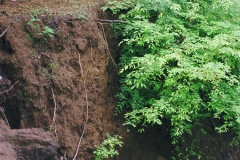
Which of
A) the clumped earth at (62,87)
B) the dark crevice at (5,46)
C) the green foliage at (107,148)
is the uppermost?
the dark crevice at (5,46)

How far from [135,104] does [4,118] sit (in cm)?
217

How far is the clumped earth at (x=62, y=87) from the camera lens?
5605mm

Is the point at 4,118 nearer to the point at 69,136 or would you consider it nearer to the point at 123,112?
the point at 69,136

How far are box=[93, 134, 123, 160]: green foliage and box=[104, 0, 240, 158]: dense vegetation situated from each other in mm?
375

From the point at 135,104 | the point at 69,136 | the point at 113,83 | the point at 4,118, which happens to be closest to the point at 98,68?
the point at 113,83

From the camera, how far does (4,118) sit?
17.9ft

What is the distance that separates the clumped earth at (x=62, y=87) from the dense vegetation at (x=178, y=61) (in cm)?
31

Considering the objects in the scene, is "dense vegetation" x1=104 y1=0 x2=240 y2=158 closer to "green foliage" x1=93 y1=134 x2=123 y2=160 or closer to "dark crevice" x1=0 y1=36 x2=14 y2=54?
"green foliage" x1=93 y1=134 x2=123 y2=160

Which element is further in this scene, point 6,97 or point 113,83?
point 113,83

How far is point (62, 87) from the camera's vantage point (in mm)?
5988

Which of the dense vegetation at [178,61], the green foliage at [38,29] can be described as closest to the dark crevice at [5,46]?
the green foliage at [38,29]

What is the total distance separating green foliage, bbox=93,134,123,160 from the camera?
Result: 609 cm

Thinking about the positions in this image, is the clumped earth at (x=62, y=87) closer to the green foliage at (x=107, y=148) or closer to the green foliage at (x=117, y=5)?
the green foliage at (x=107, y=148)

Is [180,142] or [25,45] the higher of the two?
[25,45]
